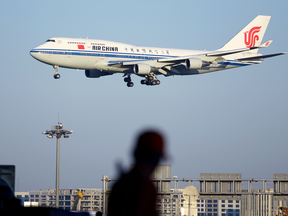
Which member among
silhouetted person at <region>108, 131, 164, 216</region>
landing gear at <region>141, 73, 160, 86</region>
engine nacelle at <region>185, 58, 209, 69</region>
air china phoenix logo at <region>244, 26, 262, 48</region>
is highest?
air china phoenix logo at <region>244, 26, 262, 48</region>

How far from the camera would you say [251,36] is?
70.9 m

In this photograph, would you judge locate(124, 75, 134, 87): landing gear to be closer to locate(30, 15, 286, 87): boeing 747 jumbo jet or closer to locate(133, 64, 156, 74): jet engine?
locate(30, 15, 286, 87): boeing 747 jumbo jet

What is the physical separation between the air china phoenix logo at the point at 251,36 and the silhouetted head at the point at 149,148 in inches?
2675

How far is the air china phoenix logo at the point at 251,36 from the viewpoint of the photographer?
7062 cm

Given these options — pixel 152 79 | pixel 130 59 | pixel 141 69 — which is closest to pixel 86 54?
pixel 130 59

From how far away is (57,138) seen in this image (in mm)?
56406

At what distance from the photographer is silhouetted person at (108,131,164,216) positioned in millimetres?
4781

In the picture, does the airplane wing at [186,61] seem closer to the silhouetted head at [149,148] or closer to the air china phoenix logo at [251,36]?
the air china phoenix logo at [251,36]

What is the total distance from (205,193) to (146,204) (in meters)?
34.3

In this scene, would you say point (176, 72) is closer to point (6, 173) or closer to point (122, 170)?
point (6, 173)

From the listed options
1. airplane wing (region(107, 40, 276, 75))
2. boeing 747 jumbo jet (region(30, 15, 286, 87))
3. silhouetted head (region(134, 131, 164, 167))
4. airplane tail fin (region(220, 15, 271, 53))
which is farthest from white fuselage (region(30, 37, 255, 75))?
silhouetted head (region(134, 131, 164, 167))

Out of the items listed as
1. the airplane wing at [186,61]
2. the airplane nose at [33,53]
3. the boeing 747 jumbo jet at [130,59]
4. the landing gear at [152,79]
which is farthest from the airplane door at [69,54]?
the landing gear at [152,79]

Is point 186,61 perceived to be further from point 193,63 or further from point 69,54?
point 69,54

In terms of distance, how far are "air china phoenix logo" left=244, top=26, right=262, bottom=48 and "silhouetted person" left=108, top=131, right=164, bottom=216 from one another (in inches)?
2675
